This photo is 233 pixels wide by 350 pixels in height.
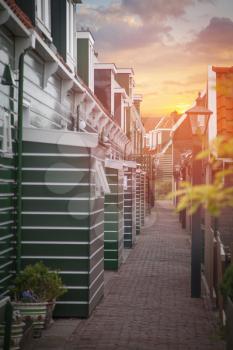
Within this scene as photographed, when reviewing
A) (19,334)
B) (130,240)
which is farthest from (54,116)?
(130,240)

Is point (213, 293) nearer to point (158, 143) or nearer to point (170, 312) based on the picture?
point (170, 312)

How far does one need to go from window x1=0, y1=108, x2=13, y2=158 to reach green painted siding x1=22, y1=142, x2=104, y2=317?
924mm

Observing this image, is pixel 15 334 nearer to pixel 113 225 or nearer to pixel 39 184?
pixel 39 184

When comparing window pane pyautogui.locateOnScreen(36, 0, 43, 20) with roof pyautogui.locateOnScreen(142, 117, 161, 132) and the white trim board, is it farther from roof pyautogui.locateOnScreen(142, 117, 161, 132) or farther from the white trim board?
roof pyautogui.locateOnScreen(142, 117, 161, 132)

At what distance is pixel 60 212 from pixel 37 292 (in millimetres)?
1363

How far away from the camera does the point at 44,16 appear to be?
37.3ft

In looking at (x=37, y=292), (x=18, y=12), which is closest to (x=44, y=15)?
A: (x=18, y=12)

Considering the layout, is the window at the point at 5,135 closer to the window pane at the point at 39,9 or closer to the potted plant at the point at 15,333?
the potted plant at the point at 15,333

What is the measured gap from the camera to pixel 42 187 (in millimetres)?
9461

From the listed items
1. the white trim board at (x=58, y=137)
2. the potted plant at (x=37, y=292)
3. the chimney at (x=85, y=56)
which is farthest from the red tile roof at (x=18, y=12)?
the chimney at (x=85, y=56)

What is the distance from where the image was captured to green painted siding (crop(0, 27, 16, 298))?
28.3ft

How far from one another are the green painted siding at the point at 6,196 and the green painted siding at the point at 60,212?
33cm

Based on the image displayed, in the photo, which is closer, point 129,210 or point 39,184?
point 39,184

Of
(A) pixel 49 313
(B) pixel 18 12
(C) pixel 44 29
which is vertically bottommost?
(A) pixel 49 313
